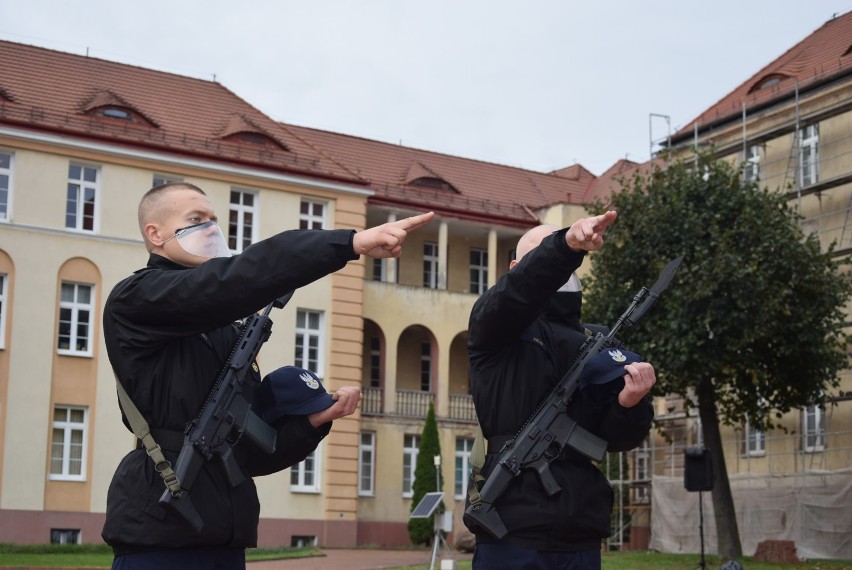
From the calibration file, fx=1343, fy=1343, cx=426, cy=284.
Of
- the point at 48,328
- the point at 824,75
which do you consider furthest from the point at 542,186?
the point at 48,328

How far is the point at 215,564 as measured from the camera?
17.0 feet

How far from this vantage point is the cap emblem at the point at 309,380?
18.9ft

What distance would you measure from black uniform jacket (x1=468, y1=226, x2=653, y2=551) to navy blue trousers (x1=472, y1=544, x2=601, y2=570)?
0.11 feet

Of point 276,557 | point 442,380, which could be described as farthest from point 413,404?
point 276,557

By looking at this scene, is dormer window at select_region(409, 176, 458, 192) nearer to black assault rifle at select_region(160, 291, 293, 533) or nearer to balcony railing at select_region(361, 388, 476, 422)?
balcony railing at select_region(361, 388, 476, 422)

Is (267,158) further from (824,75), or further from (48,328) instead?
(824,75)

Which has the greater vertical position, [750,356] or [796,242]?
[796,242]

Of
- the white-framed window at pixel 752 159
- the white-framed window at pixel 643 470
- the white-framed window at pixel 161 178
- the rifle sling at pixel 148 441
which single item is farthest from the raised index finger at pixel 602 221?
the white-framed window at pixel 643 470

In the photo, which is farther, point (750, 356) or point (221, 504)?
point (750, 356)

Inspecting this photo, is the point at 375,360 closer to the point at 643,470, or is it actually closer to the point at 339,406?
the point at 643,470

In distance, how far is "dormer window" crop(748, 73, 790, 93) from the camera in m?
39.8

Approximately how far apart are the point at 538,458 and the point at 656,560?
22.1m

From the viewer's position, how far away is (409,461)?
43.5 metres

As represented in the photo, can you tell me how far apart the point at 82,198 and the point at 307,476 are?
10539 mm
